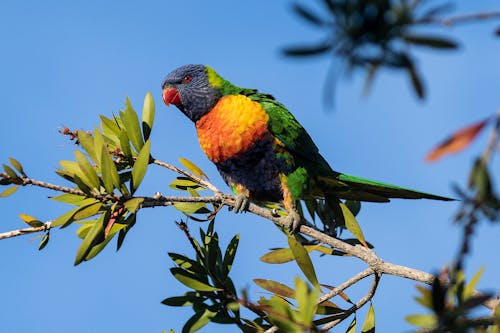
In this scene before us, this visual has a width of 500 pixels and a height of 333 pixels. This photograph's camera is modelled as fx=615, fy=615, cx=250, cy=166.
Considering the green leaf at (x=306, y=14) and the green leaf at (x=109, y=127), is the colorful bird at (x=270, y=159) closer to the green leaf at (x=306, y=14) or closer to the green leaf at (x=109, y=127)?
the green leaf at (x=109, y=127)

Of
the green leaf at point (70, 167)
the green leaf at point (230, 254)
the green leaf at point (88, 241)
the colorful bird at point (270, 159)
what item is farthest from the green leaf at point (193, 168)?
the green leaf at point (88, 241)

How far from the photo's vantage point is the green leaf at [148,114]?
7.88 feet

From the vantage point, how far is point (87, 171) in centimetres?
205

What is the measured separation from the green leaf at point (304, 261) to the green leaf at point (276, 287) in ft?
0.30

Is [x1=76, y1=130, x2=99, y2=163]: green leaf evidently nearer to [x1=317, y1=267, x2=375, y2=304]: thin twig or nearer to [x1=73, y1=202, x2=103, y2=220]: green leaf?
[x1=73, y1=202, x2=103, y2=220]: green leaf

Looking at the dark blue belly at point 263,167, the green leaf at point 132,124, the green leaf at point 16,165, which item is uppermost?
the dark blue belly at point 263,167

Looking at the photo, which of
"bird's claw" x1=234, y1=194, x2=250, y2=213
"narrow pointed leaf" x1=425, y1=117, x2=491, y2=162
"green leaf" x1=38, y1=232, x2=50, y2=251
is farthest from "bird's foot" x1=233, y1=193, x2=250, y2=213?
"narrow pointed leaf" x1=425, y1=117, x2=491, y2=162

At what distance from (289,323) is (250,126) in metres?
1.88

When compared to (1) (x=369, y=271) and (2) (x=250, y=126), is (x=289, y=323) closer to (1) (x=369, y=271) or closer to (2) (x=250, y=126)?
(1) (x=369, y=271)

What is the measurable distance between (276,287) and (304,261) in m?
0.14

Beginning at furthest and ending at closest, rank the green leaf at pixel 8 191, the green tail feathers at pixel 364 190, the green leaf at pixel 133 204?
the green tail feathers at pixel 364 190, the green leaf at pixel 8 191, the green leaf at pixel 133 204

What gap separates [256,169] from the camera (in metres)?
3.18

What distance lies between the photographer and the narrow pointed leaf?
841 mm

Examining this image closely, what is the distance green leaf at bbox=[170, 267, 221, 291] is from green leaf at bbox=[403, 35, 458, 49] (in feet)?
5.14
